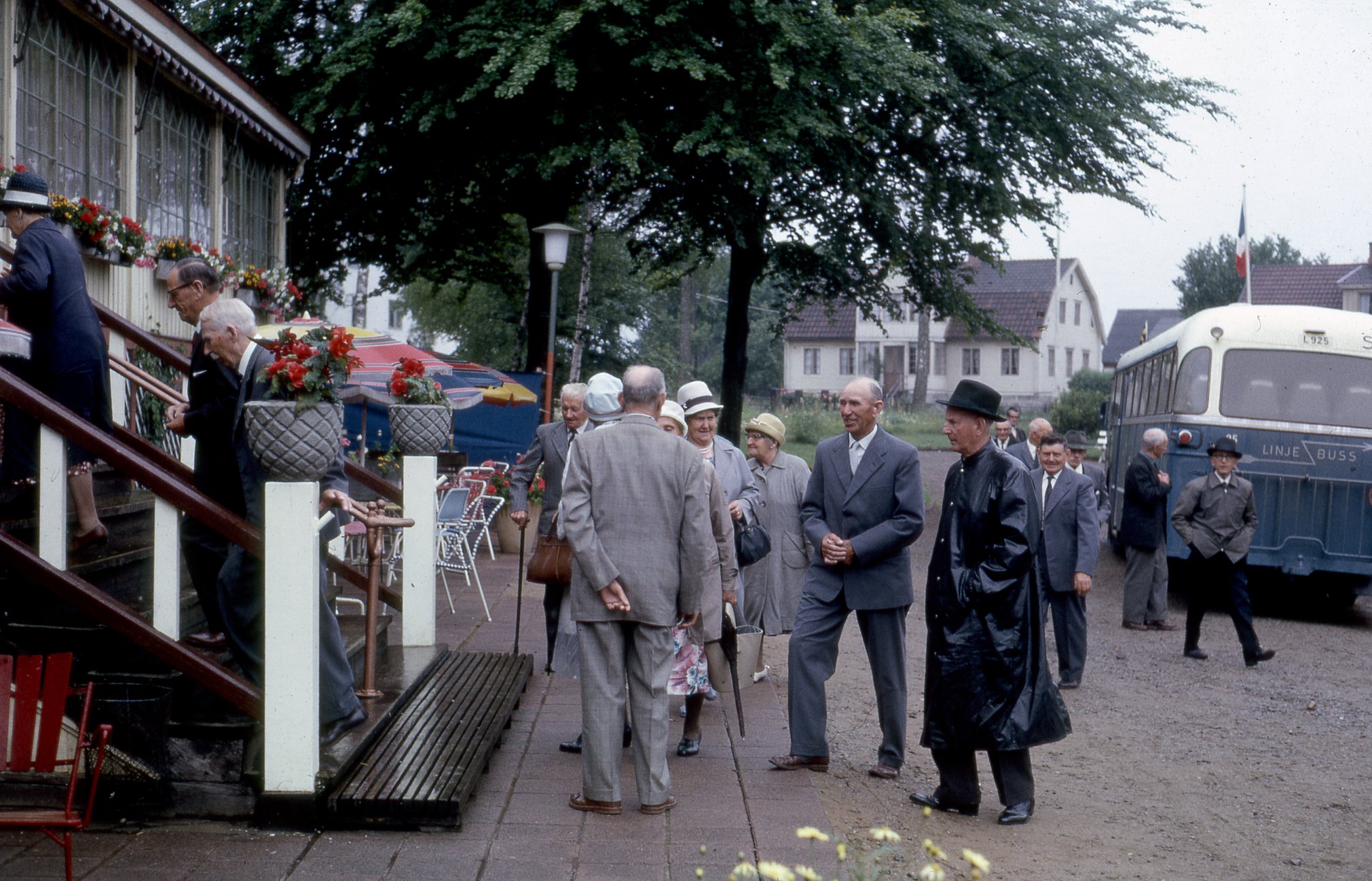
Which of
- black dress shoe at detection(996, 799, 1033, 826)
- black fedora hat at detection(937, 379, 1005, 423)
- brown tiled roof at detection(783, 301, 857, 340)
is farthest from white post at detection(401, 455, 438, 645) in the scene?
brown tiled roof at detection(783, 301, 857, 340)

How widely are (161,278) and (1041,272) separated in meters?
68.4

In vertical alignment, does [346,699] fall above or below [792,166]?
below

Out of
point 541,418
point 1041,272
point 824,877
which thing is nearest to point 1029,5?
point 541,418

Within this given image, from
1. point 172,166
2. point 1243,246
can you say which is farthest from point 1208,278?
point 172,166

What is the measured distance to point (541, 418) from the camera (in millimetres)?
22672

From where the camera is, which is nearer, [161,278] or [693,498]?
[693,498]

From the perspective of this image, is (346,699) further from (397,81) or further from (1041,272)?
(1041,272)

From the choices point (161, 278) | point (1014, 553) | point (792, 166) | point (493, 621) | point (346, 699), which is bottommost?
point (493, 621)

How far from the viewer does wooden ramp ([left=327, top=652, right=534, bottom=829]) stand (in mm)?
5484

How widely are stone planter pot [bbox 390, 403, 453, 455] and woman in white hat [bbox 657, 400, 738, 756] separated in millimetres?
1620

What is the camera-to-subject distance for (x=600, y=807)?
595 centimetres

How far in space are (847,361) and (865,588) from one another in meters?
69.8

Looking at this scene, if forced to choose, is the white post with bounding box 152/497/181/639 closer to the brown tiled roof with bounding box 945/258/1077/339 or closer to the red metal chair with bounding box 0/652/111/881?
the red metal chair with bounding box 0/652/111/881

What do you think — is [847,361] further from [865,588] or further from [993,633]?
[993,633]
